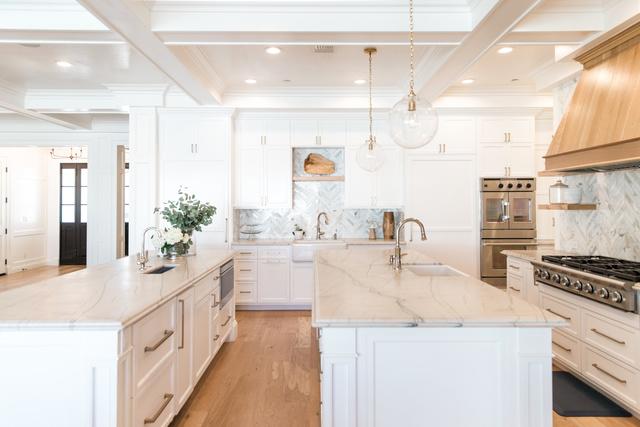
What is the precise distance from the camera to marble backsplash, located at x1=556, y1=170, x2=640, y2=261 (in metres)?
2.99

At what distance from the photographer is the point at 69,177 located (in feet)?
28.3

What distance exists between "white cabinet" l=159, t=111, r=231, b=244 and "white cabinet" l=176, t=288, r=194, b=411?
8.34 ft

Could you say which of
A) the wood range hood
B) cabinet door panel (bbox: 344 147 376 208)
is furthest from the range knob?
cabinet door panel (bbox: 344 147 376 208)

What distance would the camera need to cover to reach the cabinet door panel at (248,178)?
5145 mm

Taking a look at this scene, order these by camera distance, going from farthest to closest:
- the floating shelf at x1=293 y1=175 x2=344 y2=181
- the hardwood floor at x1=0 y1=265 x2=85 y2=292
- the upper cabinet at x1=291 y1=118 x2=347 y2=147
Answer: the hardwood floor at x1=0 y1=265 x2=85 y2=292 < the floating shelf at x1=293 y1=175 x2=344 y2=181 < the upper cabinet at x1=291 y1=118 x2=347 y2=147

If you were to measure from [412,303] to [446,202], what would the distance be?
3.63m

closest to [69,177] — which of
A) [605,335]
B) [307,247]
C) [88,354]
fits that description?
[307,247]

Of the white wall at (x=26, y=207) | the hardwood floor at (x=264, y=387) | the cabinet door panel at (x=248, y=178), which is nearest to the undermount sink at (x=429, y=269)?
the hardwood floor at (x=264, y=387)

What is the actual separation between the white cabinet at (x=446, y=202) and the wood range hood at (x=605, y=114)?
1.77 m

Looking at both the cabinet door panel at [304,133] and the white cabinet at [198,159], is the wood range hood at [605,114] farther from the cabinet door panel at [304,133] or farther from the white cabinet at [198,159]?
the white cabinet at [198,159]

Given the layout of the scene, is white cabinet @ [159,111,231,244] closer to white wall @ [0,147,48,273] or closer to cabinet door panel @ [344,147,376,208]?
cabinet door panel @ [344,147,376,208]

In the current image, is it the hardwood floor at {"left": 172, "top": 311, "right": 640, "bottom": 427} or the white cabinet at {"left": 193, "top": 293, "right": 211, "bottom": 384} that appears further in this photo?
the white cabinet at {"left": 193, "top": 293, "right": 211, "bottom": 384}

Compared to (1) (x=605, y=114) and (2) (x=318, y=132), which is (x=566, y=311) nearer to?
(1) (x=605, y=114)

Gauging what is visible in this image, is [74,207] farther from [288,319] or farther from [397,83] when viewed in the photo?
[397,83]
